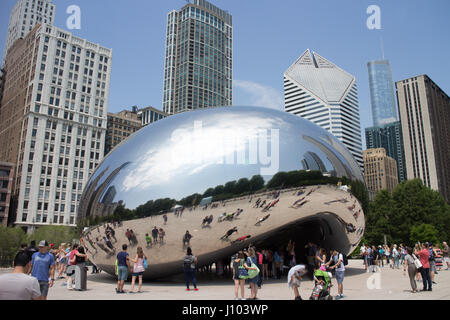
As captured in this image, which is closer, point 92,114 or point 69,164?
point 69,164

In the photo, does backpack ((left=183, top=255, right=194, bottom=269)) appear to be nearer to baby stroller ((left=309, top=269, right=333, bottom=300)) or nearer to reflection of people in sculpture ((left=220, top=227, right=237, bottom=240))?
reflection of people in sculpture ((left=220, top=227, right=237, bottom=240))

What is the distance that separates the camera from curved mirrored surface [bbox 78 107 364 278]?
1093 centimetres

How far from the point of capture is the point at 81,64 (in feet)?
309

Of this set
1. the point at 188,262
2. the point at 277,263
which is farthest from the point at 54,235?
the point at 188,262

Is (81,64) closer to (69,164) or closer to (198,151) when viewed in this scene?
(69,164)

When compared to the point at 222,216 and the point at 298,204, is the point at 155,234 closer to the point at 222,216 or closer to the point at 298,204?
the point at 222,216

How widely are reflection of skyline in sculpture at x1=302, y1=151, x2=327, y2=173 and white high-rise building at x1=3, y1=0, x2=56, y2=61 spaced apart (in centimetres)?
15736

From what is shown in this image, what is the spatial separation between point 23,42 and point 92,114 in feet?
97.2

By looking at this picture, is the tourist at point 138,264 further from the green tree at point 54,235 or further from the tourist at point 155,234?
the green tree at point 54,235

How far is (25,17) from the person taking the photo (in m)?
142

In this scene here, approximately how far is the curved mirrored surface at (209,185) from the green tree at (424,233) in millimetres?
34892

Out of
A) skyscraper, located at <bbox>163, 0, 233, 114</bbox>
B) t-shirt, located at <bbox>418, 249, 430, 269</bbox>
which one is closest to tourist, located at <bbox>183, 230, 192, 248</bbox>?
t-shirt, located at <bbox>418, 249, 430, 269</bbox>

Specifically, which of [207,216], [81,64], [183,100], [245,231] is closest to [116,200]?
[207,216]
